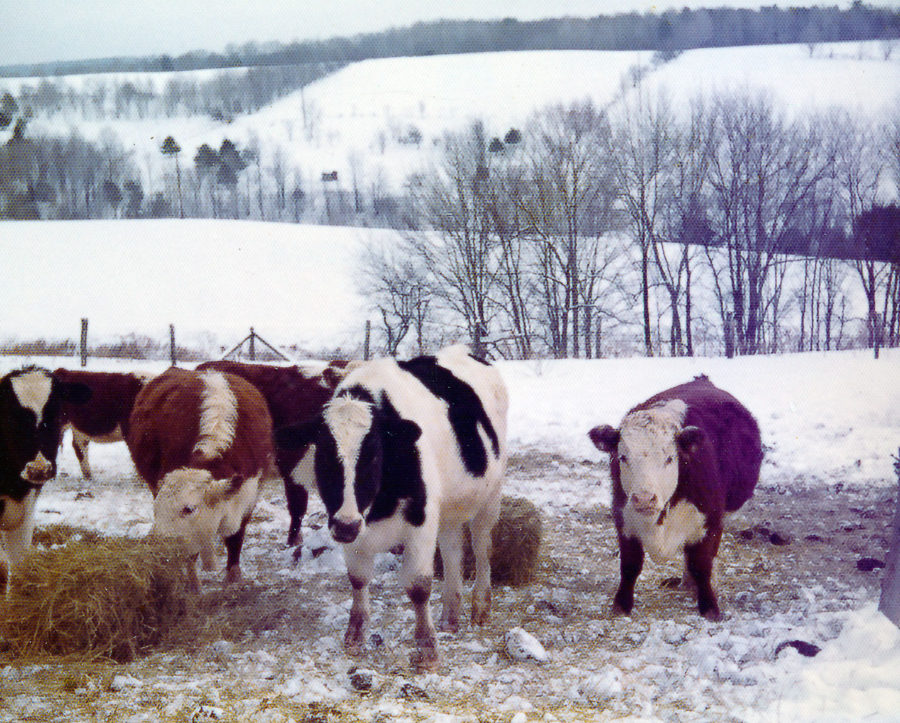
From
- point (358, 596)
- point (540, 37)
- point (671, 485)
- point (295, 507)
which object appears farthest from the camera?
point (295, 507)

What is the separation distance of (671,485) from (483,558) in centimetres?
118

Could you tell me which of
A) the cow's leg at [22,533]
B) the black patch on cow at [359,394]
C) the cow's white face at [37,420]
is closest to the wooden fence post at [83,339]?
the cow's white face at [37,420]

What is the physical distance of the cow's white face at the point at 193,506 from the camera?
436cm

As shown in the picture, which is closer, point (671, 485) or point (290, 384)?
point (671, 485)

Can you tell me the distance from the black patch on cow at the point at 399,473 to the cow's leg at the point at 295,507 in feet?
8.21

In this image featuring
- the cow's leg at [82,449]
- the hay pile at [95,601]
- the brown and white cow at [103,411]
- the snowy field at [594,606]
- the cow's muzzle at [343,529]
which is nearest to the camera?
the snowy field at [594,606]

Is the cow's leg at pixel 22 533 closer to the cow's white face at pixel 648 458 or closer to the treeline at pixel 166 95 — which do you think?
the treeline at pixel 166 95

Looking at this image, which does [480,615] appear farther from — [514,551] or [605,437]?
[605,437]

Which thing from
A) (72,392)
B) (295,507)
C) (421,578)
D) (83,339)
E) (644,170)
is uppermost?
(644,170)

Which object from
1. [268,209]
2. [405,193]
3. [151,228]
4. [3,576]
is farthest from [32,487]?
[405,193]

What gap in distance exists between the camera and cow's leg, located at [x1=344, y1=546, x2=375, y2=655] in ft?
12.3

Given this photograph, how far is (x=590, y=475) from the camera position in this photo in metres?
7.18

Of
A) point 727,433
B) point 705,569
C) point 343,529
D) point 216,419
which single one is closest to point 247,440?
point 216,419

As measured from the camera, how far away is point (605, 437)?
412 cm
